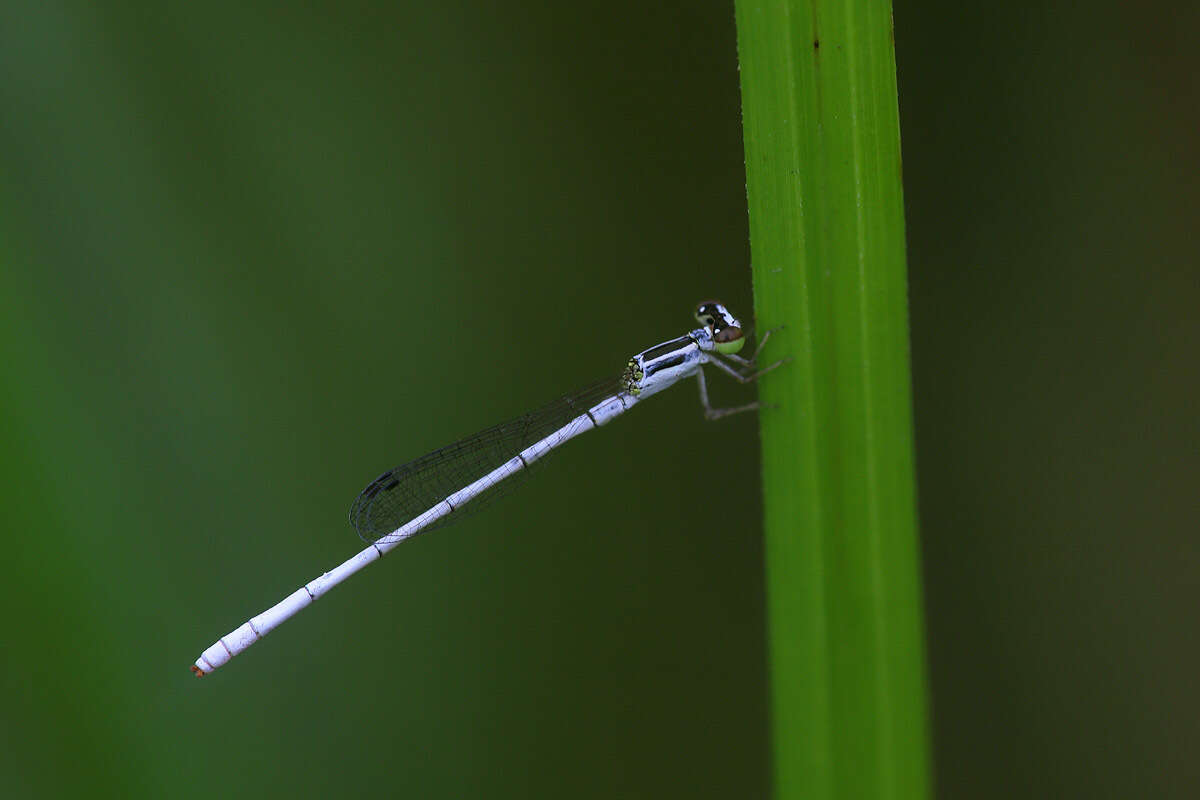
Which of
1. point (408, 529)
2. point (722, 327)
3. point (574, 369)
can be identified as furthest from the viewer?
point (574, 369)

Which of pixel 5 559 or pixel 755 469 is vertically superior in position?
pixel 755 469

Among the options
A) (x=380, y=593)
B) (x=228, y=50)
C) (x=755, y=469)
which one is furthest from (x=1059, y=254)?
(x=228, y=50)

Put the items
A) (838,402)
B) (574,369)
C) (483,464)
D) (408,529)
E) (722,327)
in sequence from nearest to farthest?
(838,402) → (722,327) → (408,529) → (483,464) → (574,369)

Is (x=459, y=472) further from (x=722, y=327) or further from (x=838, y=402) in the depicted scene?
(x=838, y=402)

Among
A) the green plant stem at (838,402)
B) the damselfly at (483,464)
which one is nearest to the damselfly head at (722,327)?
the damselfly at (483,464)

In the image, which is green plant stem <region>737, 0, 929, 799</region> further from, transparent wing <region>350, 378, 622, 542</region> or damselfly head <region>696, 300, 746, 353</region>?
transparent wing <region>350, 378, 622, 542</region>

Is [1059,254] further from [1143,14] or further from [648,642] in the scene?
[648,642]

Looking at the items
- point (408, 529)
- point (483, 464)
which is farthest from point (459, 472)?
point (408, 529)
